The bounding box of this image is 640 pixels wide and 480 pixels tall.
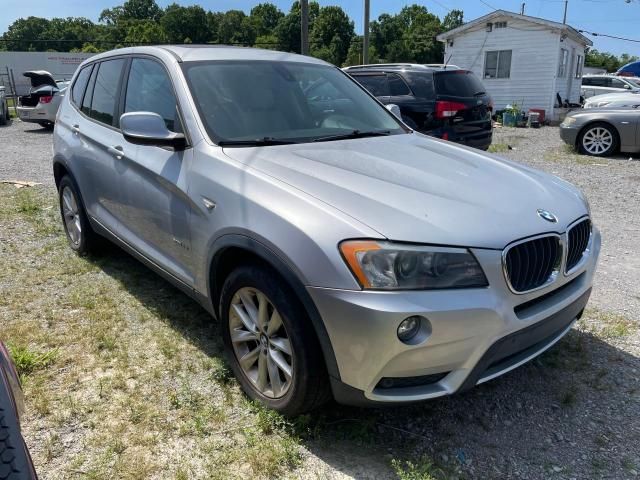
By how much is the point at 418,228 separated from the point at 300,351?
0.72 meters

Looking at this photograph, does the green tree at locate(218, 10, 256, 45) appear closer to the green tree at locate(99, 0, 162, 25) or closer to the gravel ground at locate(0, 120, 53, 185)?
the green tree at locate(99, 0, 162, 25)

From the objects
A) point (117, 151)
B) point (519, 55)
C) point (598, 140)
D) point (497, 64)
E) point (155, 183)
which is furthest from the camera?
point (497, 64)

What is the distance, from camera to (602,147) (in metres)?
10.9

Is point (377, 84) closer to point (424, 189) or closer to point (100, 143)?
point (100, 143)

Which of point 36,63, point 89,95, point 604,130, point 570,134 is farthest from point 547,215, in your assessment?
point 36,63

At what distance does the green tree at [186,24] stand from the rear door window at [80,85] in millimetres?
73125

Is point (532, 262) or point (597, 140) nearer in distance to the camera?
point (532, 262)

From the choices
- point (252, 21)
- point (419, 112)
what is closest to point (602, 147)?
point (419, 112)

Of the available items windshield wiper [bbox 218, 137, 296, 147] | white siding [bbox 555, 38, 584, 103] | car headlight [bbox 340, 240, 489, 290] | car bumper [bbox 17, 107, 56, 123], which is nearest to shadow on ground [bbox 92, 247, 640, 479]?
car headlight [bbox 340, 240, 489, 290]

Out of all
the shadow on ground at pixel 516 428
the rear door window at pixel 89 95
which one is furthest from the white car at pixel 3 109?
the shadow on ground at pixel 516 428

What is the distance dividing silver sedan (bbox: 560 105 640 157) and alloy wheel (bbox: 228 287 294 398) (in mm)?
10345

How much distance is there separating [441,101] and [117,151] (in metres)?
5.80

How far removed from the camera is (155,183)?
316 centimetres

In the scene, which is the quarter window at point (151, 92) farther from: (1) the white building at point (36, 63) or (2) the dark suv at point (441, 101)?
(1) the white building at point (36, 63)
